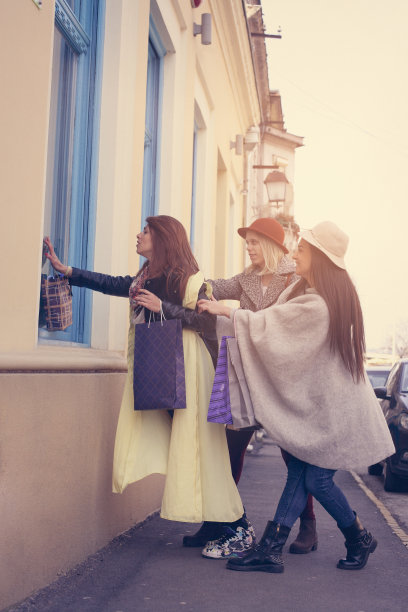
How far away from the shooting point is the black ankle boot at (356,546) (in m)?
4.41

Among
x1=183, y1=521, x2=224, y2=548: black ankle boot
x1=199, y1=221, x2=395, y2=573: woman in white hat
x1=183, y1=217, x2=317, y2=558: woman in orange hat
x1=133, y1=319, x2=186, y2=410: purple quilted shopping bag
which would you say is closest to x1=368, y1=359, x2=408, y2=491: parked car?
x1=183, y1=217, x2=317, y2=558: woman in orange hat

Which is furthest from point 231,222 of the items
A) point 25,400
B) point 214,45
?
point 25,400

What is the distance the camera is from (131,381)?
4531mm

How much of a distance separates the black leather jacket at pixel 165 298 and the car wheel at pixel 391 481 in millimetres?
4728

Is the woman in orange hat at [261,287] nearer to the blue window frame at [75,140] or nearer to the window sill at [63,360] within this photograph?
the window sill at [63,360]

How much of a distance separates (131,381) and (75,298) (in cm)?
97

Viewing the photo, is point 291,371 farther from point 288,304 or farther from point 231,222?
point 231,222

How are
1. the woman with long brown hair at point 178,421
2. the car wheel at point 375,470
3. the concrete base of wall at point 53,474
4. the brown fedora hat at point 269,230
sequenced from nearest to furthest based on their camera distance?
1. the concrete base of wall at point 53,474
2. the woman with long brown hair at point 178,421
3. the brown fedora hat at point 269,230
4. the car wheel at point 375,470

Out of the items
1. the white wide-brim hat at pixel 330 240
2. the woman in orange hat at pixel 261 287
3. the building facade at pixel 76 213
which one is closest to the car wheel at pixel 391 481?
the building facade at pixel 76 213

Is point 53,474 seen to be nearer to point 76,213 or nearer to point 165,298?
point 165,298

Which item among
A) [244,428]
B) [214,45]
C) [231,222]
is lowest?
[244,428]

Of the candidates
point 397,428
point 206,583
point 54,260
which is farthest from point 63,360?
point 397,428

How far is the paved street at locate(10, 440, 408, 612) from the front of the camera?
11.8ft

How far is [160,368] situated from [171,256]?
2.09 ft
